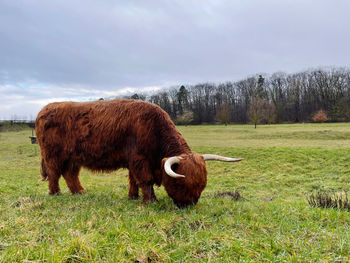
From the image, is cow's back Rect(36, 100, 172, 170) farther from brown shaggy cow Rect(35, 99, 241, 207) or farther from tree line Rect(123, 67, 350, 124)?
tree line Rect(123, 67, 350, 124)

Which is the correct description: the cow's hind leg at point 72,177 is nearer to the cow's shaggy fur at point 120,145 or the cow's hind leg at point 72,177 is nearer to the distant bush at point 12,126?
the cow's shaggy fur at point 120,145

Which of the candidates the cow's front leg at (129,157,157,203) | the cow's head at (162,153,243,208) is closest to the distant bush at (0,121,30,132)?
the cow's front leg at (129,157,157,203)

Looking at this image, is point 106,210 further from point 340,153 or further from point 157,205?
point 340,153

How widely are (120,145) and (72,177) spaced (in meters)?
1.80

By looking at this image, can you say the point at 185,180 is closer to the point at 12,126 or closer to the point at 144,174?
the point at 144,174

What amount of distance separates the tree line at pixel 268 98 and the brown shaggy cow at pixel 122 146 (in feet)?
151

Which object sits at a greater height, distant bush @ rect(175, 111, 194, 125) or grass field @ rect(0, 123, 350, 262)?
distant bush @ rect(175, 111, 194, 125)

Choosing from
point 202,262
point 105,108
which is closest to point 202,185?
point 202,262

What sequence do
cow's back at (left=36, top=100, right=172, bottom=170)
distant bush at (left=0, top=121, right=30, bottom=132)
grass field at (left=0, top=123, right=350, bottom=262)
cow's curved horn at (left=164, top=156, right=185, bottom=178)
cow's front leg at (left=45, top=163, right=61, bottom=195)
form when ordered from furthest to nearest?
distant bush at (left=0, top=121, right=30, bottom=132), cow's front leg at (left=45, top=163, right=61, bottom=195), cow's back at (left=36, top=100, right=172, bottom=170), cow's curved horn at (left=164, top=156, right=185, bottom=178), grass field at (left=0, top=123, right=350, bottom=262)

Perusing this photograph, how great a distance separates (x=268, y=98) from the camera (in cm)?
7044

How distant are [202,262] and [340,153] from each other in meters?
14.1

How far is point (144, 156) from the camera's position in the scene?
4.73 metres

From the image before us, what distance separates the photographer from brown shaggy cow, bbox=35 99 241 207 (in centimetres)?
420

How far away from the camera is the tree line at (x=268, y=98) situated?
54.4m
